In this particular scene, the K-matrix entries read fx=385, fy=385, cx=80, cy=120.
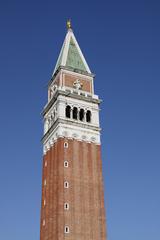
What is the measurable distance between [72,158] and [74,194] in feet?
17.3

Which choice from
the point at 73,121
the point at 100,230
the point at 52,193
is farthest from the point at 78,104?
the point at 100,230

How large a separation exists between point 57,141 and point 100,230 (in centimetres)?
1362

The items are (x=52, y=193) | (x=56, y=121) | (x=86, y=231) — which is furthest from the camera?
(x=56, y=121)

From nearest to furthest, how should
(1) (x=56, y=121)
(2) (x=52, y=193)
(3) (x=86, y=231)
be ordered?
(3) (x=86, y=231)
(2) (x=52, y=193)
(1) (x=56, y=121)

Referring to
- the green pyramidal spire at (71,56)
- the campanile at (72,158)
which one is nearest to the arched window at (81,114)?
the campanile at (72,158)

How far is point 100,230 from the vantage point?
49.6 m

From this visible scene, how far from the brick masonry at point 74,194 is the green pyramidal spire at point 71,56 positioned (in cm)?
1486

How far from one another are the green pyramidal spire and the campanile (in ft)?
0.55

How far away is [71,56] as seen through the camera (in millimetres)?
65875

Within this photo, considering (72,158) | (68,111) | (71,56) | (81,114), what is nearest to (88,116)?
(81,114)

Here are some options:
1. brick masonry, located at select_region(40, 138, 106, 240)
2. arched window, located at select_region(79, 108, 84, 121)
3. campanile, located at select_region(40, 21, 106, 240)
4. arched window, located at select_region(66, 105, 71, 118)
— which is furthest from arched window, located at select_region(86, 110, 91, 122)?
brick masonry, located at select_region(40, 138, 106, 240)

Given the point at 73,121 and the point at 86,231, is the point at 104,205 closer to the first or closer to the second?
the point at 86,231

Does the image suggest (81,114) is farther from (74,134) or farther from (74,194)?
(74,194)

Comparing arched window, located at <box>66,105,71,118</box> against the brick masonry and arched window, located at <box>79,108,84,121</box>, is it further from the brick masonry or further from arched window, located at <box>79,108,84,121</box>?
the brick masonry
